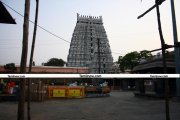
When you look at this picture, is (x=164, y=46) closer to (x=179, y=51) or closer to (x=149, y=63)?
(x=179, y=51)

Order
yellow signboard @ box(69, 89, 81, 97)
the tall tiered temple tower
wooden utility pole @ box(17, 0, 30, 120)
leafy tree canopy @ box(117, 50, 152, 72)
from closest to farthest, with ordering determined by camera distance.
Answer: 1. wooden utility pole @ box(17, 0, 30, 120)
2. yellow signboard @ box(69, 89, 81, 97)
3. leafy tree canopy @ box(117, 50, 152, 72)
4. the tall tiered temple tower

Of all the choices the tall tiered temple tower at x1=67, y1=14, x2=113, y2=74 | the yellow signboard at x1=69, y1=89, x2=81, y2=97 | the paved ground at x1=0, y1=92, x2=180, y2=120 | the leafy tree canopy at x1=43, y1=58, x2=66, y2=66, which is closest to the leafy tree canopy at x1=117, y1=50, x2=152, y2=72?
the tall tiered temple tower at x1=67, y1=14, x2=113, y2=74

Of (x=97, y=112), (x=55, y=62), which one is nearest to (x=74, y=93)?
(x=97, y=112)

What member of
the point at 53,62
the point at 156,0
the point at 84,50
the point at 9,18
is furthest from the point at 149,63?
the point at 84,50

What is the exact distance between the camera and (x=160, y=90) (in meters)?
23.3

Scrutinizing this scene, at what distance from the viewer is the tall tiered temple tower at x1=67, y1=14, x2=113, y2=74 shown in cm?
9419

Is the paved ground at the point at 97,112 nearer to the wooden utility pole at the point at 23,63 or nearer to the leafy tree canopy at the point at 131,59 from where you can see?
the wooden utility pole at the point at 23,63

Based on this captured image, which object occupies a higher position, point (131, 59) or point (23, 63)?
point (131, 59)

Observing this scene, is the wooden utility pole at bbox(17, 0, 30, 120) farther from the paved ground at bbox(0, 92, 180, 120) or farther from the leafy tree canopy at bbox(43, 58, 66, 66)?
the leafy tree canopy at bbox(43, 58, 66, 66)

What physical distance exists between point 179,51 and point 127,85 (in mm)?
29029

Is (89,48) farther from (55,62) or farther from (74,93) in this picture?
(74,93)

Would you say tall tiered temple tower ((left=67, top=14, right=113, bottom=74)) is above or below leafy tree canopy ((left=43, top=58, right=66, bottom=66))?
above

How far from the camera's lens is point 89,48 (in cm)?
9788

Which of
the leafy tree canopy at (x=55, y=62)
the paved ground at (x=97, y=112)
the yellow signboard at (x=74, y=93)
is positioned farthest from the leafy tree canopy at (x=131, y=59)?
the paved ground at (x=97, y=112)
